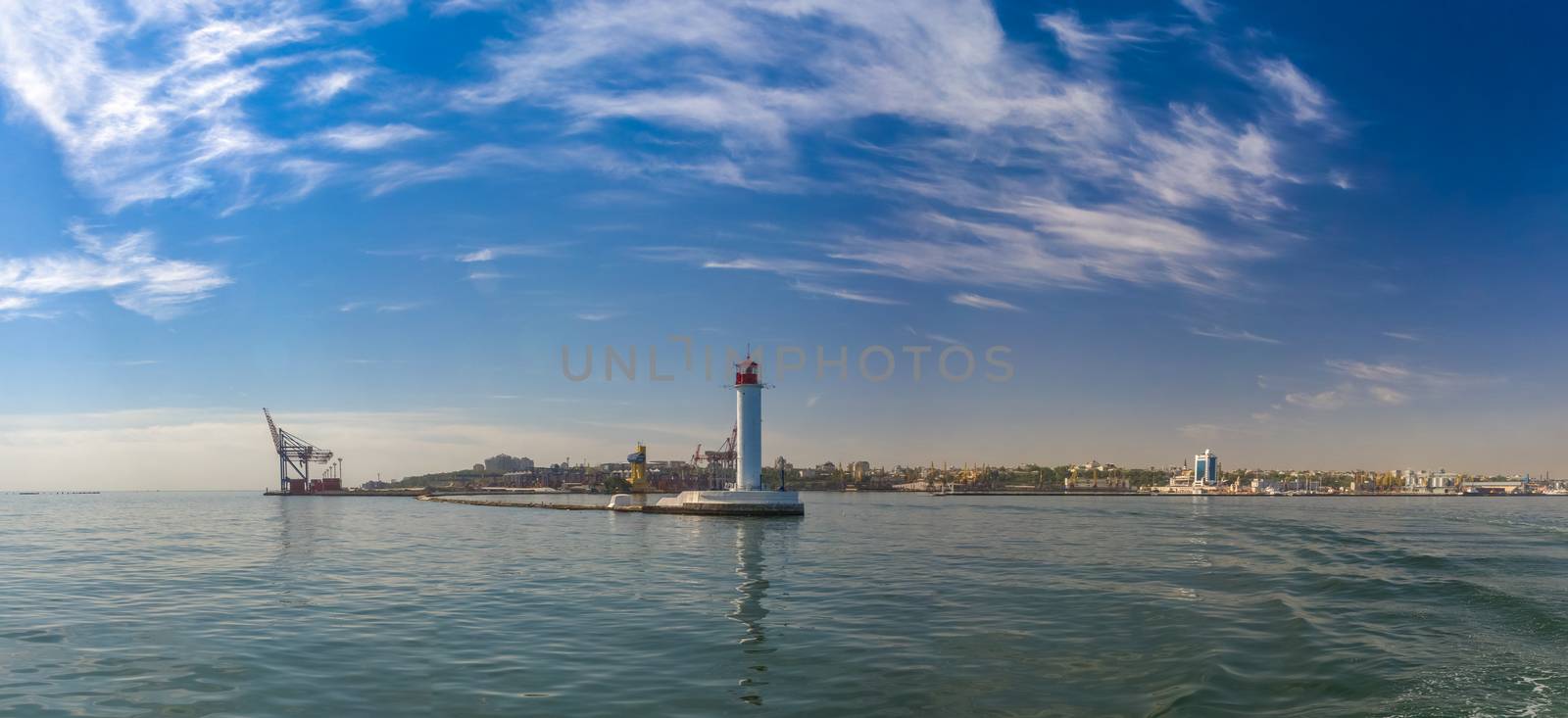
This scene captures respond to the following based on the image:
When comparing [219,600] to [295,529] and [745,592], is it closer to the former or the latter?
[745,592]

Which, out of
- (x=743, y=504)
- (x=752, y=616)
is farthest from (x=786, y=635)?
(x=743, y=504)

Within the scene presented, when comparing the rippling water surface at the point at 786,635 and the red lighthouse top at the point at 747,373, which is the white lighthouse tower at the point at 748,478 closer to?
the red lighthouse top at the point at 747,373

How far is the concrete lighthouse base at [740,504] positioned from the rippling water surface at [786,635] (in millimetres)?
37890

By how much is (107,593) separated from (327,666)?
608 inches

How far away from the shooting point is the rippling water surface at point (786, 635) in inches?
538

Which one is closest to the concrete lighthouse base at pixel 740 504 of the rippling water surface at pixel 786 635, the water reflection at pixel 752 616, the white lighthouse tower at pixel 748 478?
the white lighthouse tower at pixel 748 478

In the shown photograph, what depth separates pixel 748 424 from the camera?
79625 millimetres

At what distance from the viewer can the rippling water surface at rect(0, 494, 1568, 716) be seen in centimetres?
1366

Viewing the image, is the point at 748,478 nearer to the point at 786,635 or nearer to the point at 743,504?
the point at 743,504

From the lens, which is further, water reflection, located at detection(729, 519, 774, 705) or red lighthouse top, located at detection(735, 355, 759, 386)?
red lighthouse top, located at detection(735, 355, 759, 386)

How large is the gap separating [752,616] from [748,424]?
57961mm

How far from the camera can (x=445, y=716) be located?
12602 millimetres

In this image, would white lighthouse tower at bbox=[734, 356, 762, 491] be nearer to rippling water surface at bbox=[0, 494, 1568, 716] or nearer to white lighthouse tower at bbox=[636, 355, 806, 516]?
white lighthouse tower at bbox=[636, 355, 806, 516]

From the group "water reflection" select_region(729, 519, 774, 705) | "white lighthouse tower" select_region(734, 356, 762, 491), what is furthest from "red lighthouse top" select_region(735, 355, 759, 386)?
"water reflection" select_region(729, 519, 774, 705)
